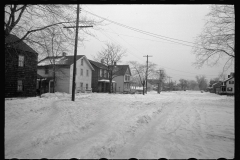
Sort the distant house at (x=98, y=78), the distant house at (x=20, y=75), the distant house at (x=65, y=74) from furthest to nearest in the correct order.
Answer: the distant house at (x=98, y=78) → the distant house at (x=65, y=74) → the distant house at (x=20, y=75)

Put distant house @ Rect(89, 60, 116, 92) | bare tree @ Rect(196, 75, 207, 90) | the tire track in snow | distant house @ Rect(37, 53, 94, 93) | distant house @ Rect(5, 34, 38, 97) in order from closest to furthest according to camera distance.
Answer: the tire track in snow
distant house @ Rect(5, 34, 38, 97)
distant house @ Rect(37, 53, 94, 93)
distant house @ Rect(89, 60, 116, 92)
bare tree @ Rect(196, 75, 207, 90)

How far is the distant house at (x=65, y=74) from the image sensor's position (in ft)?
92.3

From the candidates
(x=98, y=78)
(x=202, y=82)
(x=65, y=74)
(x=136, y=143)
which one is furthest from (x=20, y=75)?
(x=202, y=82)

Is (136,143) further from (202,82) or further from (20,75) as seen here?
(202,82)

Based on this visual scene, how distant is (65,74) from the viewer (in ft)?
91.1

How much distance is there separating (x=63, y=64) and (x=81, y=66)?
422cm

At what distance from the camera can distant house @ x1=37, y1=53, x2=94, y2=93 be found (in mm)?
28141

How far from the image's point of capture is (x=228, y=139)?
523 centimetres

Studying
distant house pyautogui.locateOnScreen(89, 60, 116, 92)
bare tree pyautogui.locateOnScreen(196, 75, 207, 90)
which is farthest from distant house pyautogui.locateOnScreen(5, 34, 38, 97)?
bare tree pyautogui.locateOnScreen(196, 75, 207, 90)

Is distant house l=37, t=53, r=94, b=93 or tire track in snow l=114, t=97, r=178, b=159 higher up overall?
distant house l=37, t=53, r=94, b=93

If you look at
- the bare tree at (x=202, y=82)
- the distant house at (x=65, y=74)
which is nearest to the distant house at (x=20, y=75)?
the distant house at (x=65, y=74)

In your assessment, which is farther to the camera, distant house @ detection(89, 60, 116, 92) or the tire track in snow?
distant house @ detection(89, 60, 116, 92)

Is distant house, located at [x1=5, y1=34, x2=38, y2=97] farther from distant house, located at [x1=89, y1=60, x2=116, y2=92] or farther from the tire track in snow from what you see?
distant house, located at [x1=89, y1=60, x2=116, y2=92]

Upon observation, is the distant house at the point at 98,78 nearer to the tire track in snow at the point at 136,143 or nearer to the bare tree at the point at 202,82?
the tire track in snow at the point at 136,143
